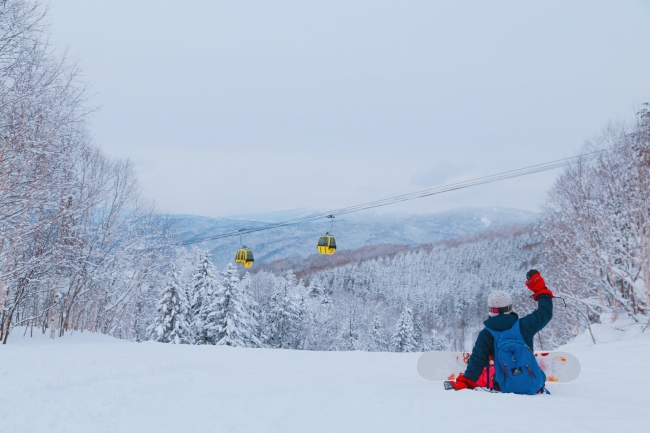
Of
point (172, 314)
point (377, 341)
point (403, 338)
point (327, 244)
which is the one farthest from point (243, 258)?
point (377, 341)

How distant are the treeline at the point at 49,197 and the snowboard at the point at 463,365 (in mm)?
9227

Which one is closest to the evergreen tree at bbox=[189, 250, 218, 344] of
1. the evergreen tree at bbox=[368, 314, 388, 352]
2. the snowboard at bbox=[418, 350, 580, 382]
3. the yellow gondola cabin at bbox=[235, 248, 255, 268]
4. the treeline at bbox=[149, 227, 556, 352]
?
the treeline at bbox=[149, 227, 556, 352]

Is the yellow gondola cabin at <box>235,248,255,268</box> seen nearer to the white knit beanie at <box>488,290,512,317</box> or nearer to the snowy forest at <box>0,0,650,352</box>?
the snowy forest at <box>0,0,650,352</box>

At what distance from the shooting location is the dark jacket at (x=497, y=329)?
11.9ft

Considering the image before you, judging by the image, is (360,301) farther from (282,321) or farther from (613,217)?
(613,217)

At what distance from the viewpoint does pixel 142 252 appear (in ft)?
71.3

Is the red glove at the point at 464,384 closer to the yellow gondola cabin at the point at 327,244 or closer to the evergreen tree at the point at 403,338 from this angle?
the yellow gondola cabin at the point at 327,244

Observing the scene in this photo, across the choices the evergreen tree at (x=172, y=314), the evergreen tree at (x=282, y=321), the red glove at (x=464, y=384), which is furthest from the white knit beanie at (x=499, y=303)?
the evergreen tree at (x=282, y=321)

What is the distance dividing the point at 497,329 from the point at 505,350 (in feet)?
0.62

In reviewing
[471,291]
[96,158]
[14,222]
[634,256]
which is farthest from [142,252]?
[471,291]

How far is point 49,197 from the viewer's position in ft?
34.8

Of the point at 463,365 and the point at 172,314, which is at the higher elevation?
the point at 463,365

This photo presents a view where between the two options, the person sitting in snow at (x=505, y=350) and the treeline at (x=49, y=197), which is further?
the treeline at (x=49, y=197)

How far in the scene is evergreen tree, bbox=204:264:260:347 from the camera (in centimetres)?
2794
